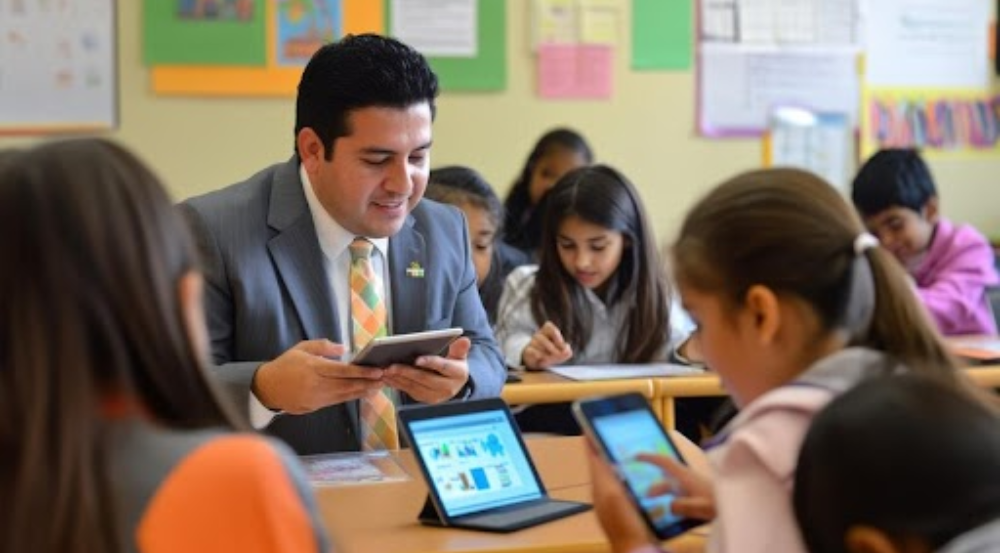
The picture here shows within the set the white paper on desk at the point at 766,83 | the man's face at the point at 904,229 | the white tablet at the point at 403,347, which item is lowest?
the white tablet at the point at 403,347

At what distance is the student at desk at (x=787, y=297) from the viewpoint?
1.79 meters

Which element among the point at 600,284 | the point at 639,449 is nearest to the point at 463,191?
the point at 600,284

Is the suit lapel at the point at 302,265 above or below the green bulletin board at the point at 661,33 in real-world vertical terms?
below

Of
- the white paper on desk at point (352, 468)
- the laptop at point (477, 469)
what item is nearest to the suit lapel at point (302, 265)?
the white paper on desk at point (352, 468)

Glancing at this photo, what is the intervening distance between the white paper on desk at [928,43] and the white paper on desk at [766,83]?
13 centimetres

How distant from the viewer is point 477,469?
2.35 m

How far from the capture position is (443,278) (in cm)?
301

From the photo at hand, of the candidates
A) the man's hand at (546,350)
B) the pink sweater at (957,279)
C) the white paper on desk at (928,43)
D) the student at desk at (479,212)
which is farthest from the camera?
the white paper on desk at (928,43)

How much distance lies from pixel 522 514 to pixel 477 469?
104mm

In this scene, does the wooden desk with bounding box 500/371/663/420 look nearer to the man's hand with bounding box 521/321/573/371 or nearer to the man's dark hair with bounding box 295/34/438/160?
the man's hand with bounding box 521/321/573/371

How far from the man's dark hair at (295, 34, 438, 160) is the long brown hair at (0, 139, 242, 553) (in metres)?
1.67

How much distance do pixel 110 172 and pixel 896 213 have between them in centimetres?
401

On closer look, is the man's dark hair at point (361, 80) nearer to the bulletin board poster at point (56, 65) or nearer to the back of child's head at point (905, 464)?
the back of child's head at point (905, 464)

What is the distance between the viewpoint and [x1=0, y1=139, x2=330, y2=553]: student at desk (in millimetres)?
1111
